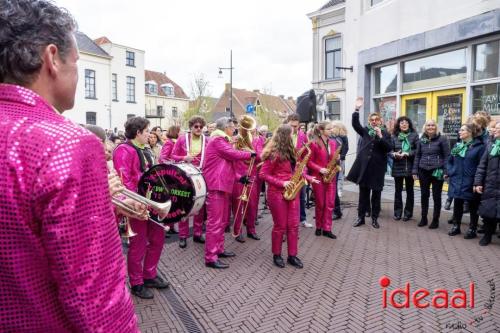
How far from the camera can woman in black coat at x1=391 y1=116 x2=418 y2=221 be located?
794 cm

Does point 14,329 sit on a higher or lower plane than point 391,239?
higher

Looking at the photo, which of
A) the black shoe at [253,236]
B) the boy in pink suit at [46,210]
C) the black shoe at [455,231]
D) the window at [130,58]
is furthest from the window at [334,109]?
the window at [130,58]

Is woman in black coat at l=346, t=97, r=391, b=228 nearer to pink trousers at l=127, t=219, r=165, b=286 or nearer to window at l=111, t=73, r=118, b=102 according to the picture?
pink trousers at l=127, t=219, r=165, b=286

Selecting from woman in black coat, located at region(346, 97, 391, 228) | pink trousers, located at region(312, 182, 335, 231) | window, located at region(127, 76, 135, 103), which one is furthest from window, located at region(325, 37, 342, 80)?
window, located at region(127, 76, 135, 103)

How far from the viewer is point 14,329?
3.70ft

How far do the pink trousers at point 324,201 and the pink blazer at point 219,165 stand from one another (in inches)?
80.3

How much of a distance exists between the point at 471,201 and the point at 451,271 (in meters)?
2.14

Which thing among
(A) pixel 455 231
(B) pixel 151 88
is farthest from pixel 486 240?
(B) pixel 151 88

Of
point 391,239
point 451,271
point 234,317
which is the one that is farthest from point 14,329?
point 391,239

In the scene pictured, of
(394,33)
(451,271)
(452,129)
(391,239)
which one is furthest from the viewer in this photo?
(394,33)

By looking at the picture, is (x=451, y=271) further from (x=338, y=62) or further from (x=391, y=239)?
(x=338, y=62)

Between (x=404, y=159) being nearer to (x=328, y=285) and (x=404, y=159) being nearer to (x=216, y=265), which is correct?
(x=328, y=285)

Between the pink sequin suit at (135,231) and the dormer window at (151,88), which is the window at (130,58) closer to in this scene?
the dormer window at (151,88)

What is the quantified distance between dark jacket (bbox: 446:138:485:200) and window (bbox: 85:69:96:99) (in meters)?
31.8
